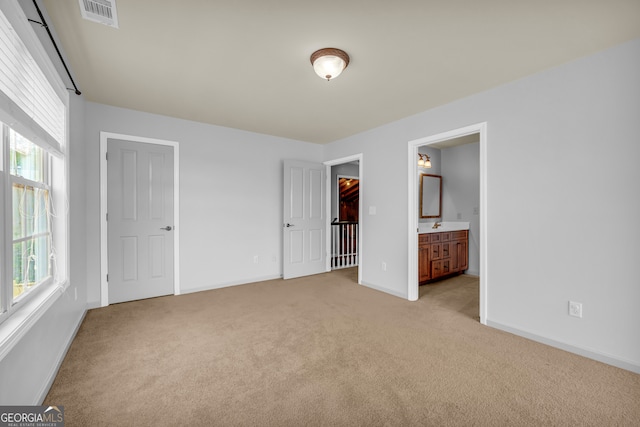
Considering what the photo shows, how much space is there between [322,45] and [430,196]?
400 centimetres

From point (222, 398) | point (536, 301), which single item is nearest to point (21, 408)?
point (222, 398)

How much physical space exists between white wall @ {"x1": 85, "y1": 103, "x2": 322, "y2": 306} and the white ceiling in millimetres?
494

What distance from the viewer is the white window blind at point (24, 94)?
4.41 ft

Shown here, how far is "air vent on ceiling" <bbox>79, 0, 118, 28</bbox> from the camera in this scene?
169 cm

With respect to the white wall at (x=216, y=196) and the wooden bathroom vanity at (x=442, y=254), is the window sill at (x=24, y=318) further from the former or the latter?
the wooden bathroom vanity at (x=442, y=254)

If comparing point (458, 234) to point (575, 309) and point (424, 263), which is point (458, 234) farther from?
point (575, 309)

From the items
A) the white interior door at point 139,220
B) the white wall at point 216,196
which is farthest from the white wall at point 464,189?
the white interior door at point 139,220

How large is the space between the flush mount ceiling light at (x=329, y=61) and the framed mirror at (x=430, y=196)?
3520mm

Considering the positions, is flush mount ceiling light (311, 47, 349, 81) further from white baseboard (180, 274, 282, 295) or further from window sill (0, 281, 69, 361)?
white baseboard (180, 274, 282, 295)

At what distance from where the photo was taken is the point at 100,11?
1.76 m

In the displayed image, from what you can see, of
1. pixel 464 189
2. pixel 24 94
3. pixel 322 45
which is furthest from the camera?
pixel 464 189

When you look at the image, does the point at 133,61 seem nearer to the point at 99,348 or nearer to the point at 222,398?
the point at 99,348

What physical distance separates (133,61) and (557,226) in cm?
379

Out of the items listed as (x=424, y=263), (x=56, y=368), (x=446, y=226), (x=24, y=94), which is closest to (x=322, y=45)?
(x=24, y=94)
